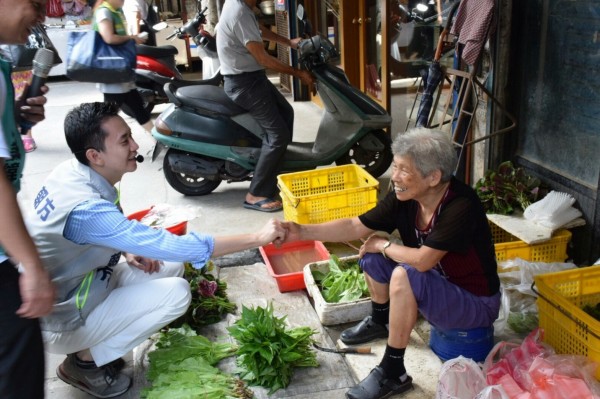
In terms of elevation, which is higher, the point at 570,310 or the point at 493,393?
the point at 570,310

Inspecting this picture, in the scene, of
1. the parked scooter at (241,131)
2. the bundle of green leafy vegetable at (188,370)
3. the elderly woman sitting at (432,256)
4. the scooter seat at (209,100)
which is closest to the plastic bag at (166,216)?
the bundle of green leafy vegetable at (188,370)

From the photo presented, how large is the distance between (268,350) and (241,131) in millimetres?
2734

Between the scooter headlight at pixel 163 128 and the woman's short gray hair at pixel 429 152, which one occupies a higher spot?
the woman's short gray hair at pixel 429 152

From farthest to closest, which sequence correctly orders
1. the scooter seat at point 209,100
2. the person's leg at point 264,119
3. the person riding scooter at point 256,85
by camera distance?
the scooter seat at point 209,100 → the person's leg at point 264,119 → the person riding scooter at point 256,85

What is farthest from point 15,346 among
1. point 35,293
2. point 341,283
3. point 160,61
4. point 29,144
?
point 160,61

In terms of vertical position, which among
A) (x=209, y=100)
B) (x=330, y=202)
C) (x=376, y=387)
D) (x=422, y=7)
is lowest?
(x=376, y=387)

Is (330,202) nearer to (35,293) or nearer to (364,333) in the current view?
(364,333)

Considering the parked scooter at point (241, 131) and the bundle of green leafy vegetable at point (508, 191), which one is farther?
the parked scooter at point (241, 131)

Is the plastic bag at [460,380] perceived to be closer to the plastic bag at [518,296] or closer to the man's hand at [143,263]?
the plastic bag at [518,296]

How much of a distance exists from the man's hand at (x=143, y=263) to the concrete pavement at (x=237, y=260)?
1.46 feet

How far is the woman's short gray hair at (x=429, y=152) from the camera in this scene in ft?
8.77

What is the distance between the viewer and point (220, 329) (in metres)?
3.46

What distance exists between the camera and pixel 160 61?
25.8 ft

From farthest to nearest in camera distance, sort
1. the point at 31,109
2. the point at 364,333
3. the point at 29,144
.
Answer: the point at 29,144 → the point at 364,333 → the point at 31,109
